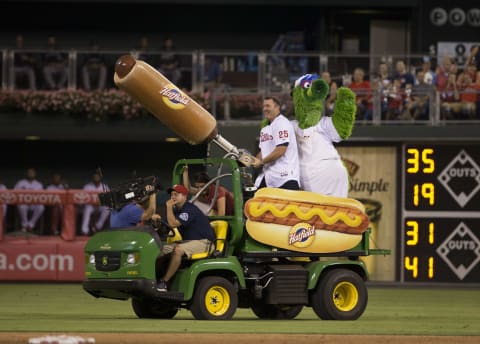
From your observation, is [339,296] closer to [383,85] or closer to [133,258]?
[133,258]

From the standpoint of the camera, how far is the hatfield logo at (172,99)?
14016 mm

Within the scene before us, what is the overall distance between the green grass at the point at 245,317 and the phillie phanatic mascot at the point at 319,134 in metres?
1.64

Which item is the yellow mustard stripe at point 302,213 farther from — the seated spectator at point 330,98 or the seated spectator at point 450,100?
the seated spectator at point 450,100

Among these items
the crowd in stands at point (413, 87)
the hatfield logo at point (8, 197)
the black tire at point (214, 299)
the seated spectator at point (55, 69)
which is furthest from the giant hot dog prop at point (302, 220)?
the seated spectator at point (55, 69)

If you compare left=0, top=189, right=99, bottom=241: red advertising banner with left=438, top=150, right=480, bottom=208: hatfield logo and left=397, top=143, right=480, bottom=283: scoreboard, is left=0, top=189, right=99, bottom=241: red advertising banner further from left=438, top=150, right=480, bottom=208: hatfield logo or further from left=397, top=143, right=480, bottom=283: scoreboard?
left=438, top=150, right=480, bottom=208: hatfield logo

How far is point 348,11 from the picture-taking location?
3416 cm

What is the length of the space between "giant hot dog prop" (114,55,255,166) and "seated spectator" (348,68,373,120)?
9949mm

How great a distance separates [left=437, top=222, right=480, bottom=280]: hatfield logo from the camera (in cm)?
2245

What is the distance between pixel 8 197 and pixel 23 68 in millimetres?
4219

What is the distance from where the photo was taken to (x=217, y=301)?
1395cm

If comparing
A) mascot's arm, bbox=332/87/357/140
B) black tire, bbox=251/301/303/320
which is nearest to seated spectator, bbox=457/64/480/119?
mascot's arm, bbox=332/87/357/140

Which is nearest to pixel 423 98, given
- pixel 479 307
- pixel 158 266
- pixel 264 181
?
pixel 479 307

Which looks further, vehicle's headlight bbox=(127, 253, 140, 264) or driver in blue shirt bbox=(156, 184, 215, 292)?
driver in blue shirt bbox=(156, 184, 215, 292)

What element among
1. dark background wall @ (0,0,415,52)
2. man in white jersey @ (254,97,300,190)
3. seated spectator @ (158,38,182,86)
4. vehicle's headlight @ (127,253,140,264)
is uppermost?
dark background wall @ (0,0,415,52)
